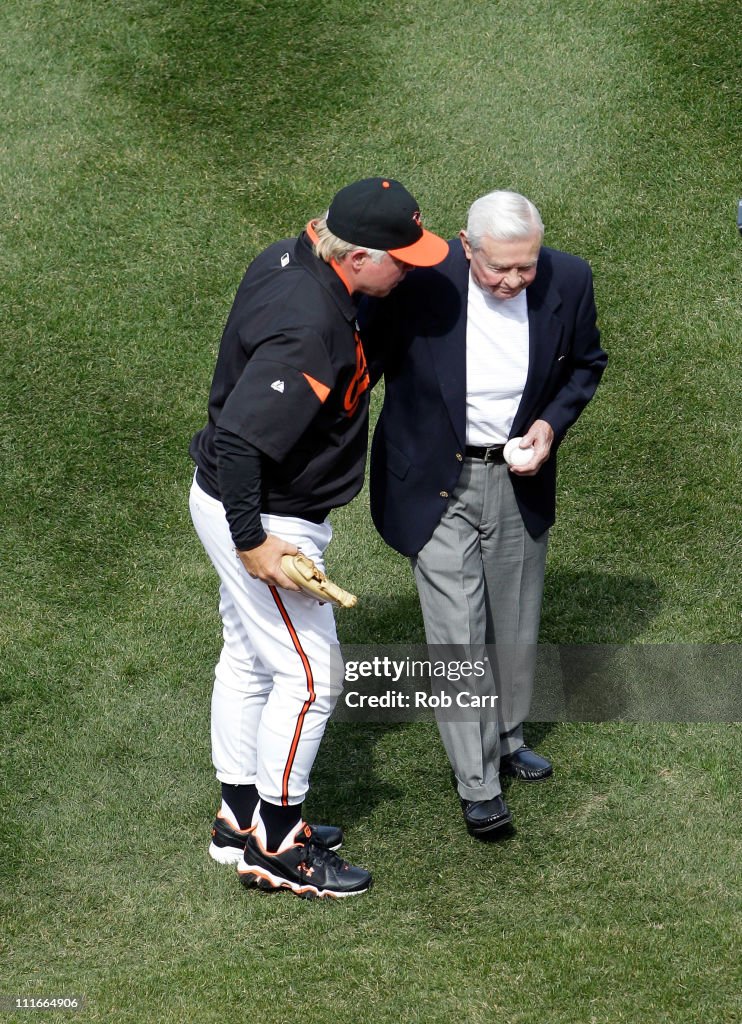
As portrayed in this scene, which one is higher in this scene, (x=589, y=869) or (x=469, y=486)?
(x=469, y=486)

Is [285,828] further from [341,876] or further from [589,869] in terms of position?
[589,869]

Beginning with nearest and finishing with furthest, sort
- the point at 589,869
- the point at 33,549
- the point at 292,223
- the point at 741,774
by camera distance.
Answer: the point at 589,869
the point at 741,774
the point at 33,549
the point at 292,223

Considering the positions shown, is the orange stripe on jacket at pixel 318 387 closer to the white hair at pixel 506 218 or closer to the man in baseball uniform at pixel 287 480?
the man in baseball uniform at pixel 287 480

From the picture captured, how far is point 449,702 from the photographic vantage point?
18.2ft

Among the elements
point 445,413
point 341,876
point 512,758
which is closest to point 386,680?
point 512,758

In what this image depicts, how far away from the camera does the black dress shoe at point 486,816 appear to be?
18.4 ft

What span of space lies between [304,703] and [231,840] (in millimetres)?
809

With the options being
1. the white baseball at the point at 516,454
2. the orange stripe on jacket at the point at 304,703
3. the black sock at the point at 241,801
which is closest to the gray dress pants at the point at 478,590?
the white baseball at the point at 516,454

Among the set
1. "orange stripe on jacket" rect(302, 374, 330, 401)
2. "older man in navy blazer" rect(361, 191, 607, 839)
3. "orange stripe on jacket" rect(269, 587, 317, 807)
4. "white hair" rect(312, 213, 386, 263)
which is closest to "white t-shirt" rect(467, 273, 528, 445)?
"older man in navy blazer" rect(361, 191, 607, 839)

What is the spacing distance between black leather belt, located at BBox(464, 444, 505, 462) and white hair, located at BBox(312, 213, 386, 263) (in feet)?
3.04

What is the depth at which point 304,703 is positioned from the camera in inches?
203

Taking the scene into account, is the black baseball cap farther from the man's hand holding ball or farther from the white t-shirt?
the man's hand holding ball

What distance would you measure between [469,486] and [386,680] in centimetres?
151

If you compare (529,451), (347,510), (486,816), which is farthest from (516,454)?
(347,510)
